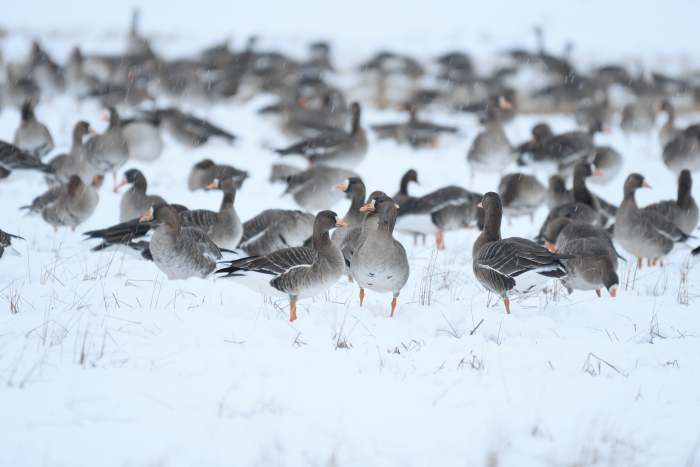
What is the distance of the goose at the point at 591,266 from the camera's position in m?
6.73

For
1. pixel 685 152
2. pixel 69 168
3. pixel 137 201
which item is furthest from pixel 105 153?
pixel 685 152

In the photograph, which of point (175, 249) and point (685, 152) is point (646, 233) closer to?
point (685, 152)

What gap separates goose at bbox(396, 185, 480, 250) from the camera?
32.9 ft

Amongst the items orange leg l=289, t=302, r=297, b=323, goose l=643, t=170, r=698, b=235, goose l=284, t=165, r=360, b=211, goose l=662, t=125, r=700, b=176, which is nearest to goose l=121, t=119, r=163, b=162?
goose l=284, t=165, r=360, b=211

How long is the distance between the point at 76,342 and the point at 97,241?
4.83 m

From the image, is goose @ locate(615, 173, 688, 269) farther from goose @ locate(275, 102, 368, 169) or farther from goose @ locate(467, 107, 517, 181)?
goose @ locate(275, 102, 368, 169)


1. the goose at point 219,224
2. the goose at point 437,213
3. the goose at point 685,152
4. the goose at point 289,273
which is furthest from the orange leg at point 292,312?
the goose at point 685,152

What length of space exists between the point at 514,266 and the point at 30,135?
12.4 meters

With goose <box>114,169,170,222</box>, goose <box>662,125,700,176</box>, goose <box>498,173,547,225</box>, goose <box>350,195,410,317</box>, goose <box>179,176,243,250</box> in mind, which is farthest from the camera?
goose <box>662,125,700,176</box>

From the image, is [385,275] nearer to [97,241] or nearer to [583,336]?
[583,336]

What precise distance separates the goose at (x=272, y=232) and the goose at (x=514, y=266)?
134 inches

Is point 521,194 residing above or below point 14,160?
above

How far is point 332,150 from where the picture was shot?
1490 centimetres

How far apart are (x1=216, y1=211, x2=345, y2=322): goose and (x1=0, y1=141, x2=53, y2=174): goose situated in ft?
23.5
